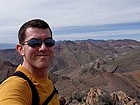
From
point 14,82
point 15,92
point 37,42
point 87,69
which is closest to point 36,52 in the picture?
point 37,42

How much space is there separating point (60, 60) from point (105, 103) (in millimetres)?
144494

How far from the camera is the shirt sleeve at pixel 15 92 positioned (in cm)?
224

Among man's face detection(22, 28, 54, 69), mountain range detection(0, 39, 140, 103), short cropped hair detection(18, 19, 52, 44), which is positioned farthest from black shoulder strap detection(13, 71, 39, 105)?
mountain range detection(0, 39, 140, 103)

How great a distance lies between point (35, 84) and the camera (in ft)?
9.41

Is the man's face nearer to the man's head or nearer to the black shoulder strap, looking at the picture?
the man's head

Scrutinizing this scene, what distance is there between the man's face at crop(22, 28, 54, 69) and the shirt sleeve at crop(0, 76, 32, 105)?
37 cm

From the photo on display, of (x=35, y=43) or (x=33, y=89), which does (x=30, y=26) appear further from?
(x=33, y=89)

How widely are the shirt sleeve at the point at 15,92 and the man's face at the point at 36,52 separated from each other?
0.37m

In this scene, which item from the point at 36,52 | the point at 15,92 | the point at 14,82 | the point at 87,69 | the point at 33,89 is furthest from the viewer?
the point at 87,69

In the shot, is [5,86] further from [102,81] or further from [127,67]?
[127,67]

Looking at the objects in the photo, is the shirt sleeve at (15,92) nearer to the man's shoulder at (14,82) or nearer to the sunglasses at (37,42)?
the man's shoulder at (14,82)

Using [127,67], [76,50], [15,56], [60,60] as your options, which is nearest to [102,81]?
[127,67]

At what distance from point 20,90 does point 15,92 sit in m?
0.10

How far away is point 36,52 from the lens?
2955 mm
